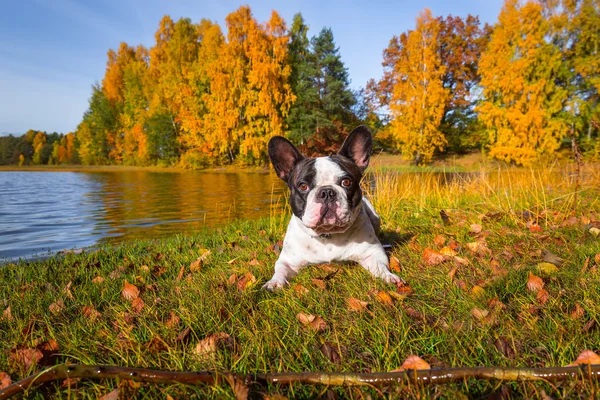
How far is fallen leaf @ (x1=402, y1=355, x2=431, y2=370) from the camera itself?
1.43 metres

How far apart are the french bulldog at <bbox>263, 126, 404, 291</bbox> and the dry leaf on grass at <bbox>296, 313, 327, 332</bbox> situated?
0.71m

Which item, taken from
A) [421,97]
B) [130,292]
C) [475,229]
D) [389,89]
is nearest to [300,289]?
[130,292]

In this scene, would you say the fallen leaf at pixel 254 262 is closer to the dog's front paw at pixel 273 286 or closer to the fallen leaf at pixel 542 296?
the dog's front paw at pixel 273 286

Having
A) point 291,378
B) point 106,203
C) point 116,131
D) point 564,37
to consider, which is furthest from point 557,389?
point 116,131

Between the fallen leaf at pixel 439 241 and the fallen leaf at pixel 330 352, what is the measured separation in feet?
8.13

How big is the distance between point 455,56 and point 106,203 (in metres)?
31.2

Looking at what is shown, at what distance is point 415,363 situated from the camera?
145 cm

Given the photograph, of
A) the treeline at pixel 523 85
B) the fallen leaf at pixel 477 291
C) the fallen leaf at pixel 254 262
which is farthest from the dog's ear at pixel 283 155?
the treeline at pixel 523 85

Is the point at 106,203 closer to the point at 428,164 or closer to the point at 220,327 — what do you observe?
the point at 220,327

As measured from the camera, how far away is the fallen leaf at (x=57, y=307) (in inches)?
91.3

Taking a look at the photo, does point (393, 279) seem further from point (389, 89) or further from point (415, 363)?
point (389, 89)

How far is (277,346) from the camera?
66.4 inches

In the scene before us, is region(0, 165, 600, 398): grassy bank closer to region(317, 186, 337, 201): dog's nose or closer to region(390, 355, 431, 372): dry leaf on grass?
region(390, 355, 431, 372): dry leaf on grass

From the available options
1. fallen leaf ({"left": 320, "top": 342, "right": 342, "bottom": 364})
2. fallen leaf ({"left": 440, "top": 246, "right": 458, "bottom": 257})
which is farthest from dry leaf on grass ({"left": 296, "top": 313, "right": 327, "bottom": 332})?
fallen leaf ({"left": 440, "top": 246, "right": 458, "bottom": 257})
